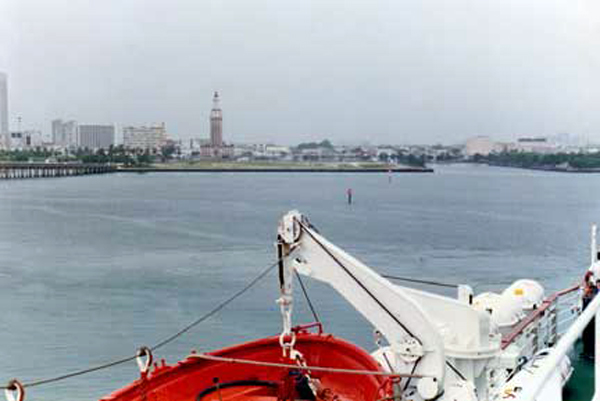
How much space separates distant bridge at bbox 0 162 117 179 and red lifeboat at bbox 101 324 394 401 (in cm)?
8765

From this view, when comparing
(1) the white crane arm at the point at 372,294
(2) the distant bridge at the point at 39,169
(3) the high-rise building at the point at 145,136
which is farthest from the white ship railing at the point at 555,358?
(3) the high-rise building at the point at 145,136

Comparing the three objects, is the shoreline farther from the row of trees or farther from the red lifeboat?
the red lifeboat

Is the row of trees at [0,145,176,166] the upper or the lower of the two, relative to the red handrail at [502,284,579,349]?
upper

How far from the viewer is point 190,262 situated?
67.1 feet

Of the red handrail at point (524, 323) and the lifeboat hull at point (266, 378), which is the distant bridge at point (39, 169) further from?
the lifeboat hull at point (266, 378)

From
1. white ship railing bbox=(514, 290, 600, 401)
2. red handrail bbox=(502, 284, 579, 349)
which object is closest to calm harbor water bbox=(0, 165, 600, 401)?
red handrail bbox=(502, 284, 579, 349)

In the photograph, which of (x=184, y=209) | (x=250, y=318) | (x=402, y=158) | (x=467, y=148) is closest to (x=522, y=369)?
(x=250, y=318)

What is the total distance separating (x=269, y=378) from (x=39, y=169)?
3525 inches

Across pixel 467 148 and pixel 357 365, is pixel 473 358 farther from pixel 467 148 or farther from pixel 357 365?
pixel 467 148

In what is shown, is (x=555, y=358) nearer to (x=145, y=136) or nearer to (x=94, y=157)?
(x=94, y=157)

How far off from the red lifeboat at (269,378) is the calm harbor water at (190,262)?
4.70 m

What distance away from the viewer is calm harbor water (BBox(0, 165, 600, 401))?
12.2 meters

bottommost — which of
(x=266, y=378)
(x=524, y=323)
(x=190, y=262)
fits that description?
(x=190, y=262)

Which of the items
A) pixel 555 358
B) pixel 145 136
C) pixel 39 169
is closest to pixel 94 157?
pixel 39 169
